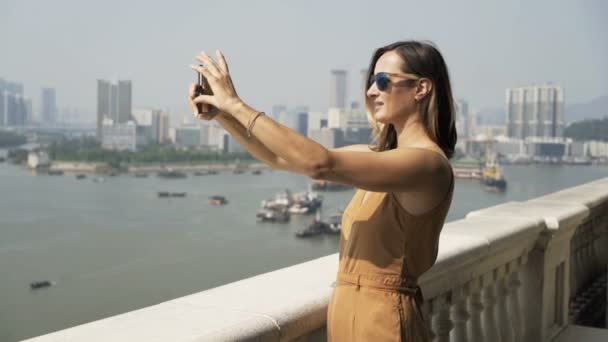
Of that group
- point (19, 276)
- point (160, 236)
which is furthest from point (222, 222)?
point (19, 276)

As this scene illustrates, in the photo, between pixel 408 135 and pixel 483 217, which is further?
pixel 483 217

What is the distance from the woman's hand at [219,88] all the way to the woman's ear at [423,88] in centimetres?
27

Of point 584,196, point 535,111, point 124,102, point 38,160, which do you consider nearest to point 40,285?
point 584,196

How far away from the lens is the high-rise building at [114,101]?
76125 mm

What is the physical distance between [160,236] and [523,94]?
45.5 m

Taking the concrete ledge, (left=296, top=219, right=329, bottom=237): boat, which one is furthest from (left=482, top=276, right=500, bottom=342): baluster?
(left=296, top=219, right=329, bottom=237): boat

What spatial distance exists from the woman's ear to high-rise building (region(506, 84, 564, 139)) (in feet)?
233

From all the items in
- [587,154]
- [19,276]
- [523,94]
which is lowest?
[19,276]

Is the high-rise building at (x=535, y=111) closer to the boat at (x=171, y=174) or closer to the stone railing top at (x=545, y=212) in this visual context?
the boat at (x=171, y=174)

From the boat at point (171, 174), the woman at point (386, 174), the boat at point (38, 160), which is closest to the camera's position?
the woman at point (386, 174)

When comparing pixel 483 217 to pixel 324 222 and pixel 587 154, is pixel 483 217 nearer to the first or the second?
pixel 324 222

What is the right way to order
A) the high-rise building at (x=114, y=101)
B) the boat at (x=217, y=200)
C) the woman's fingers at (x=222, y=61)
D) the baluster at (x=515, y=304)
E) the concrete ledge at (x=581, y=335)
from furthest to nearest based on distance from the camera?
the high-rise building at (x=114, y=101) < the boat at (x=217, y=200) < the concrete ledge at (x=581, y=335) < the baluster at (x=515, y=304) < the woman's fingers at (x=222, y=61)

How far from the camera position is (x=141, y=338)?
905 mm

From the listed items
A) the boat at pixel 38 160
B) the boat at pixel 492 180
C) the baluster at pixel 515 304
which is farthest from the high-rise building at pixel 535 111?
the baluster at pixel 515 304
